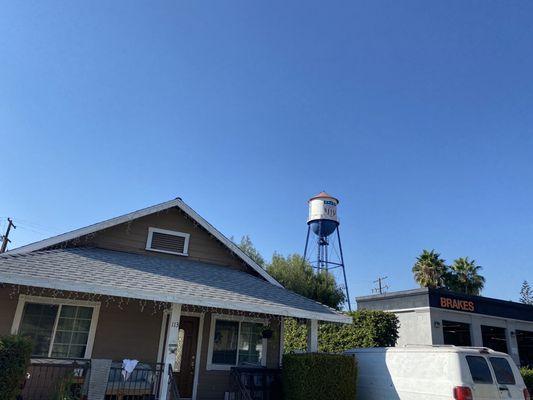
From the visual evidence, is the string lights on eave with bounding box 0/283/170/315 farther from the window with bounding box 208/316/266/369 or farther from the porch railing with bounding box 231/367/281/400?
the porch railing with bounding box 231/367/281/400

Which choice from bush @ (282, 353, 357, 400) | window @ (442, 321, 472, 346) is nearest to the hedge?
window @ (442, 321, 472, 346)

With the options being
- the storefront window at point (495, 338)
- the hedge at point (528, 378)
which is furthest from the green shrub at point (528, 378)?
the storefront window at point (495, 338)

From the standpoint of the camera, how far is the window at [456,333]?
21483mm

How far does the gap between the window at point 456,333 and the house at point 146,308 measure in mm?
12503

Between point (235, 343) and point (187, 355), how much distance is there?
58.2 inches

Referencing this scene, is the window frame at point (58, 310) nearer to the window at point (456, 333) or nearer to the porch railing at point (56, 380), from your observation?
the porch railing at point (56, 380)

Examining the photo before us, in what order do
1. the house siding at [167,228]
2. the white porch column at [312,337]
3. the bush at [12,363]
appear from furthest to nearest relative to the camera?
the house siding at [167,228] < the white porch column at [312,337] < the bush at [12,363]

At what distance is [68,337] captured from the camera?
34.9 ft

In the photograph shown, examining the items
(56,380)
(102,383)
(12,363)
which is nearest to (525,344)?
(102,383)

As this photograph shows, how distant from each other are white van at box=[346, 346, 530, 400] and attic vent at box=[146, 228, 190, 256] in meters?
7.05

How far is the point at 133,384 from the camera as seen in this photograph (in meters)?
9.82

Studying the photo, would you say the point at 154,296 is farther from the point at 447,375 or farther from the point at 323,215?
the point at 323,215

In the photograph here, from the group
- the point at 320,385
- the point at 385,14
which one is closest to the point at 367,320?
the point at 320,385

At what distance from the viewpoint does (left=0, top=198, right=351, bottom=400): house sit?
9312 mm
